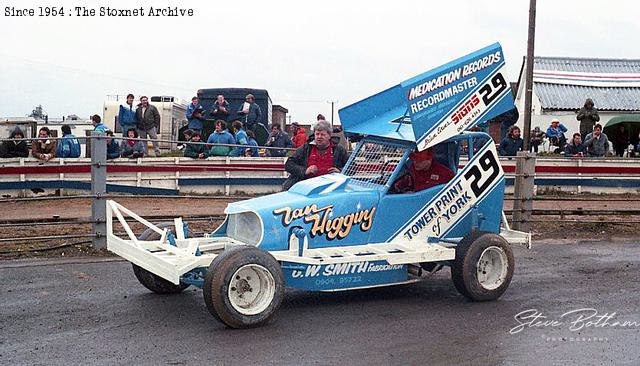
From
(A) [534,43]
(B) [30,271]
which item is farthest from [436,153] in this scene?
(A) [534,43]

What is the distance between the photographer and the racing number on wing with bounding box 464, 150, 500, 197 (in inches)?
321

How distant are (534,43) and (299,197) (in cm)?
1629

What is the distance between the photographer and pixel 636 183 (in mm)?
18625

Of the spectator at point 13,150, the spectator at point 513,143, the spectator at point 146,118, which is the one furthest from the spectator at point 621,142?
the spectator at point 13,150

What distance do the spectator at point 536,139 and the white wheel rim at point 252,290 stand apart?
57.9ft

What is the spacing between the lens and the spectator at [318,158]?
8.91 metres

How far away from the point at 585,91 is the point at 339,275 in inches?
942

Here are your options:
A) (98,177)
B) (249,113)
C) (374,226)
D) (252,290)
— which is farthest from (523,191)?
(249,113)

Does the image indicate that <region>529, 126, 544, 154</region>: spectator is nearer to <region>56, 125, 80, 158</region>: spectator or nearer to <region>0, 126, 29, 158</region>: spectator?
<region>56, 125, 80, 158</region>: spectator

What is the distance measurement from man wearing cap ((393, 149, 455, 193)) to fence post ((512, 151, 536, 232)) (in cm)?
421

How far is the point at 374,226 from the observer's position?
25.0ft

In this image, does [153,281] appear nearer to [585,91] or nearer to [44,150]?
[44,150]

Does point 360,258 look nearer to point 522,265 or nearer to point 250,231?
point 250,231

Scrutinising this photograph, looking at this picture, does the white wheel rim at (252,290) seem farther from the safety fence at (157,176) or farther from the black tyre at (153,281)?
the safety fence at (157,176)
